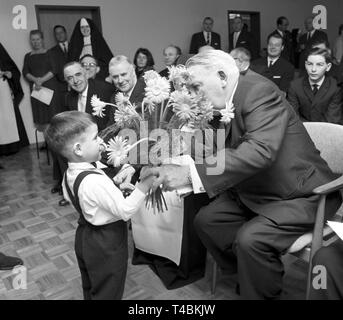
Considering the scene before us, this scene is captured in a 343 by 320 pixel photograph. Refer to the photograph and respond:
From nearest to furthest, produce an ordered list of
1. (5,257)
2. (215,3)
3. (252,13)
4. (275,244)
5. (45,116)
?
(275,244)
(5,257)
(45,116)
(215,3)
(252,13)

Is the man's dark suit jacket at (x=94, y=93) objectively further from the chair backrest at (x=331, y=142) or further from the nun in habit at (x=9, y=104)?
the nun in habit at (x=9, y=104)

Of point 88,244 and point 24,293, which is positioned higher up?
point 88,244

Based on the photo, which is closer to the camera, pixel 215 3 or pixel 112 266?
pixel 112 266

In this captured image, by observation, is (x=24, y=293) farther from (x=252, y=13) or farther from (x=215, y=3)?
(x=252, y=13)

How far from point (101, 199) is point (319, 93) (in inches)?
93.5

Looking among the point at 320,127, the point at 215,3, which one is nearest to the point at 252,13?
the point at 215,3

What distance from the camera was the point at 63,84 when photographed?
217 inches

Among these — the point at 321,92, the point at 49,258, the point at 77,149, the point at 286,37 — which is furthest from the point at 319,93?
the point at 286,37

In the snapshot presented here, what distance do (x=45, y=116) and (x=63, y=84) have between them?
627mm

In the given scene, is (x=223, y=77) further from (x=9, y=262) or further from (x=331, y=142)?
(x=9, y=262)

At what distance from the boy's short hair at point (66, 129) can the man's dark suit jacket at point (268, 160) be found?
496mm

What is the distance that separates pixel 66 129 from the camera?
1.44 meters

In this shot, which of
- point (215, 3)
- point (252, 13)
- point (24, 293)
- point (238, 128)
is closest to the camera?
point (238, 128)
